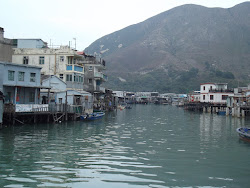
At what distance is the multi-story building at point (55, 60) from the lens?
57750 mm

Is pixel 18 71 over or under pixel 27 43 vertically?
under

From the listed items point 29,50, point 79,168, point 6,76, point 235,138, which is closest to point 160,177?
point 79,168

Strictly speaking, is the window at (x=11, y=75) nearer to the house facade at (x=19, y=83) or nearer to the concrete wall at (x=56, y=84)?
the house facade at (x=19, y=83)

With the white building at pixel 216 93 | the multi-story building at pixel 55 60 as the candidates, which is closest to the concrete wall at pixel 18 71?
the multi-story building at pixel 55 60

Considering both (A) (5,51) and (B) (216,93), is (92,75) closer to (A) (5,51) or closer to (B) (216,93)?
(A) (5,51)

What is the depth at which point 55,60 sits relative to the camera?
58594 mm

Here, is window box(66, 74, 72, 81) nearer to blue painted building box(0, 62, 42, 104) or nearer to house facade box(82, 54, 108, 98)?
house facade box(82, 54, 108, 98)

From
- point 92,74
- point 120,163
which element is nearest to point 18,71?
point 120,163

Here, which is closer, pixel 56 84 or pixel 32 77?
pixel 32 77

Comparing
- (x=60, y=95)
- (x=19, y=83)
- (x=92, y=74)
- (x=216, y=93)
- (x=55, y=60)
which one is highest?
(x=55, y=60)

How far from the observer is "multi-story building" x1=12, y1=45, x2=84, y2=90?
5775cm

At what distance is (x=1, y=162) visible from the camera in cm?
1770

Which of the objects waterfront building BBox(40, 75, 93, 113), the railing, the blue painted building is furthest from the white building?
the blue painted building

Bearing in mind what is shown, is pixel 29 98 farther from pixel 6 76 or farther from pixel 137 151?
pixel 137 151
